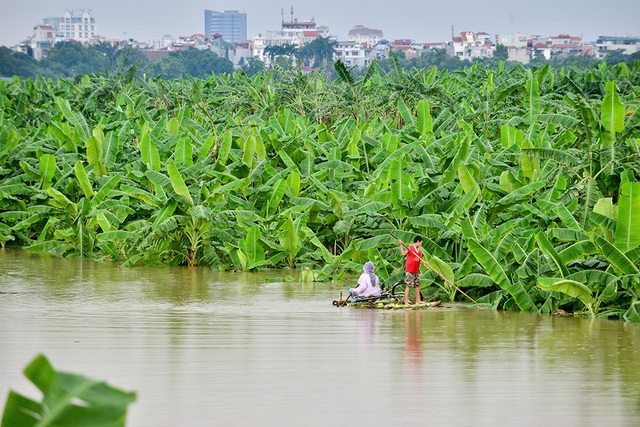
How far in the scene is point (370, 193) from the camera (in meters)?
14.1

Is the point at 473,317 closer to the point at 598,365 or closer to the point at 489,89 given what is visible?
the point at 598,365

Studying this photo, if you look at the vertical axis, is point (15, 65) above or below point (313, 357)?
above

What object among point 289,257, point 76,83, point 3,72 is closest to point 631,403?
point 289,257

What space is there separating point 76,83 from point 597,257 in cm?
2427

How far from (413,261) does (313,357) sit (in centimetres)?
267

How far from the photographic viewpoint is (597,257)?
10945 mm

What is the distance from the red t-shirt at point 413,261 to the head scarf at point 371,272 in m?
0.42

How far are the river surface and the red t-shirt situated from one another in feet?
1.44

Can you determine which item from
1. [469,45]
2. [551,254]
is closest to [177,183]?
[551,254]

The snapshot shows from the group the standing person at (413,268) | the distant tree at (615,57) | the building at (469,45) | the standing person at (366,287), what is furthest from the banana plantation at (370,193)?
the building at (469,45)

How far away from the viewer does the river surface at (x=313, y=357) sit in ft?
22.9

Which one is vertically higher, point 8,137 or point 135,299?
point 8,137

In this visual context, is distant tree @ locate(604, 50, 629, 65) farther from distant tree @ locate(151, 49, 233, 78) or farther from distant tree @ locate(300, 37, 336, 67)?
distant tree @ locate(300, 37, 336, 67)

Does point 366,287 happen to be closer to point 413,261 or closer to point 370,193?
point 413,261
